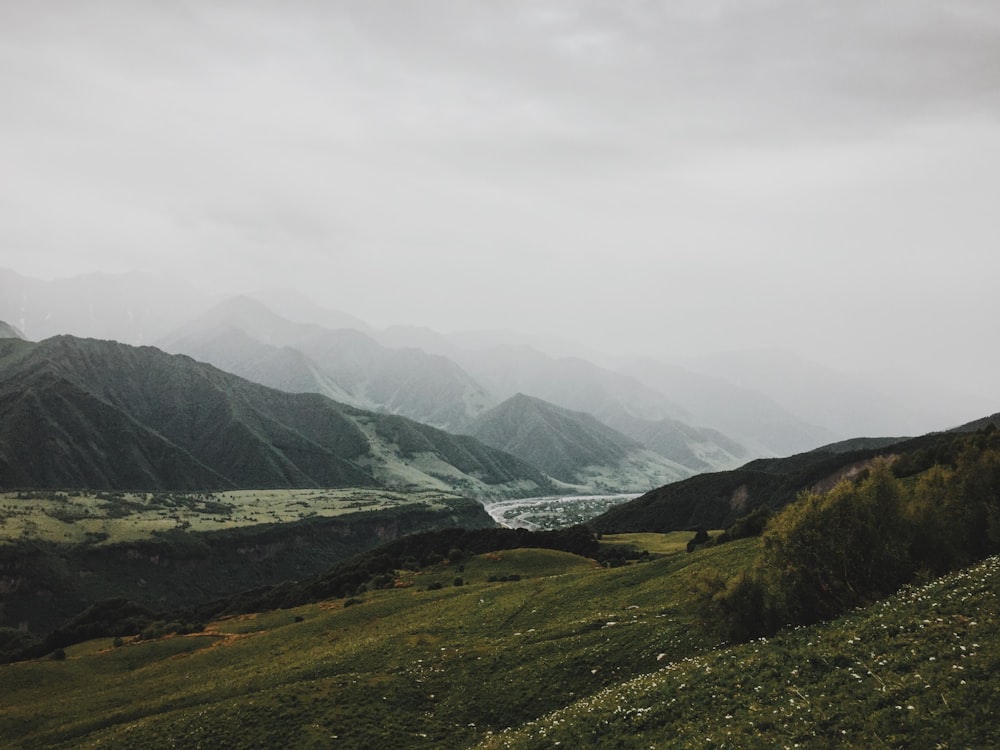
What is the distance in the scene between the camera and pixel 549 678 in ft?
122

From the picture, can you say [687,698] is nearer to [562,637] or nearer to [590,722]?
[590,722]

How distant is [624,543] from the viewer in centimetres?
12144

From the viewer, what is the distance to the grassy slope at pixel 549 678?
63.8ft

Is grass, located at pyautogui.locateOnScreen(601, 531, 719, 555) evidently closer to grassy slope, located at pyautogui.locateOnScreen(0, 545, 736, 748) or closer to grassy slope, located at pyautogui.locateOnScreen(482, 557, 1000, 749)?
grassy slope, located at pyautogui.locateOnScreen(0, 545, 736, 748)

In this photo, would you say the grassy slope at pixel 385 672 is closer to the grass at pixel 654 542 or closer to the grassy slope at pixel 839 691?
the grassy slope at pixel 839 691

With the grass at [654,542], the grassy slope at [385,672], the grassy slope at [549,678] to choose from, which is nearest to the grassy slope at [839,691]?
the grassy slope at [549,678]

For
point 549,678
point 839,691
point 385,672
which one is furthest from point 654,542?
point 839,691

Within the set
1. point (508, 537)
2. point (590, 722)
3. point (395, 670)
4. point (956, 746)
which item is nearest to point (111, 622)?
point (508, 537)

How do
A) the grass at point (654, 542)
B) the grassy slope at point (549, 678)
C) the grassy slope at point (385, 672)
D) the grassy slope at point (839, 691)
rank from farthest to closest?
the grass at point (654, 542)
the grassy slope at point (385, 672)
the grassy slope at point (549, 678)
the grassy slope at point (839, 691)

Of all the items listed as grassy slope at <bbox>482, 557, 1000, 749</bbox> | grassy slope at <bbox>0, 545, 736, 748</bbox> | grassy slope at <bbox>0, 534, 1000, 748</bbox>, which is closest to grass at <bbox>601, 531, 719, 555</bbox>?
grassy slope at <bbox>0, 534, 1000, 748</bbox>

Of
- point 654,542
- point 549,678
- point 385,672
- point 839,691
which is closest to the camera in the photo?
point 839,691

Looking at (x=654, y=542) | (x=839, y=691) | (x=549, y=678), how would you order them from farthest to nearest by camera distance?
(x=654, y=542), (x=549, y=678), (x=839, y=691)

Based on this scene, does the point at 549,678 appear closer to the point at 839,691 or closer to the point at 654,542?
the point at 839,691

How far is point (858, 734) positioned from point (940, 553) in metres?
21.0
